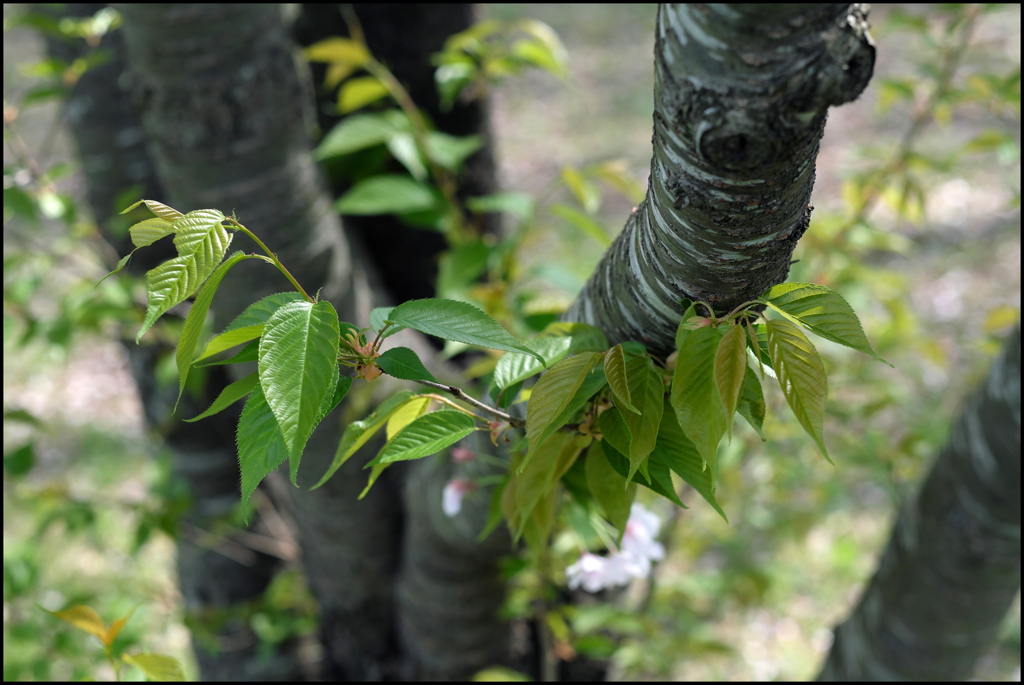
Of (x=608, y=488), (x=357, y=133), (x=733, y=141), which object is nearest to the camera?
(x=733, y=141)

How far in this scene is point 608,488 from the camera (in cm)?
57

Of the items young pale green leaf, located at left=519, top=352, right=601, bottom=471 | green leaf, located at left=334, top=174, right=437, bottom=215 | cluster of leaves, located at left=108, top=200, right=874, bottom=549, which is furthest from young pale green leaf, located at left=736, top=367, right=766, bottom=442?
green leaf, located at left=334, top=174, right=437, bottom=215

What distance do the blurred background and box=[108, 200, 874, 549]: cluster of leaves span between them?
0.52m

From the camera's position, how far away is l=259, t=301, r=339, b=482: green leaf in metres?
0.38

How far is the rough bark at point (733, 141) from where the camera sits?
35cm

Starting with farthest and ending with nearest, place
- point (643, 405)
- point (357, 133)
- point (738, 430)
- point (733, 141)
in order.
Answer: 1. point (738, 430)
2. point (357, 133)
3. point (643, 405)
4. point (733, 141)

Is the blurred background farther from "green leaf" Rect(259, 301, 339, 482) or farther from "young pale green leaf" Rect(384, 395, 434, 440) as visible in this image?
"green leaf" Rect(259, 301, 339, 482)

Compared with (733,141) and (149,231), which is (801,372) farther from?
(149,231)

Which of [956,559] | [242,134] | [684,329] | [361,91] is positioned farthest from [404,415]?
[956,559]

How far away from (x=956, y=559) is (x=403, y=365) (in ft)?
3.27

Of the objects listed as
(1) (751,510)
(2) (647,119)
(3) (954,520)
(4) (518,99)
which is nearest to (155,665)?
(3) (954,520)

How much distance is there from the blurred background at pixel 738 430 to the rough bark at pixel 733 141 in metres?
0.57

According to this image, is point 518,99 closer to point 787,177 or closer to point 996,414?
point 996,414

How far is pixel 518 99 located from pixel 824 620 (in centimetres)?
374
